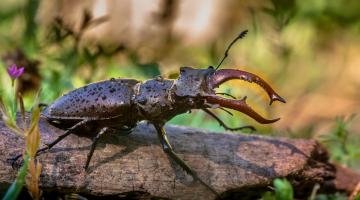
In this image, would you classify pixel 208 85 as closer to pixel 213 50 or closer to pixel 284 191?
pixel 284 191

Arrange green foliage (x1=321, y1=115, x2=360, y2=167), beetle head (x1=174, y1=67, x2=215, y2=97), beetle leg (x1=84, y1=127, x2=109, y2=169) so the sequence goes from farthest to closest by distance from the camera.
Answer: green foliage (x1=321, y1=115, x2=360, y2=167) < beetle head (x1=174, y1=67, x2=215, y2=97) < beetle leg (x1=84, y1=127, x2=109, y2=169)

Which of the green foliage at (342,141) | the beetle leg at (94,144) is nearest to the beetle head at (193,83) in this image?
the beetle leg at (94,144)

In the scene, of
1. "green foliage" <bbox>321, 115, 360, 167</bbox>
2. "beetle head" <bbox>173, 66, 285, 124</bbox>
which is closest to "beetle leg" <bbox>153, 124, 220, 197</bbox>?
"beetle head" <bbox>173, 66, 285, 124</bbox>

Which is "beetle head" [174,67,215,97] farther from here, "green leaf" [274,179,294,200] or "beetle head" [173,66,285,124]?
"green leaf" [274,179,294,200]

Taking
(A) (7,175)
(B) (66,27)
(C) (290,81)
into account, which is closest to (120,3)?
(C) (290,81)

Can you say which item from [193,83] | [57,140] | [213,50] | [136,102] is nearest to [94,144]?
[57,140]

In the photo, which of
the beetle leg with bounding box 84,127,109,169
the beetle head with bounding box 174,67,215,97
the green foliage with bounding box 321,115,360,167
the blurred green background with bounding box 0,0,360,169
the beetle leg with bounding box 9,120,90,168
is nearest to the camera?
the beetle leg with bounding box 9,120,90,168

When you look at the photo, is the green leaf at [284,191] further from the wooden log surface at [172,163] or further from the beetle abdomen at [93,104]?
the beetle abdomen at [93,104]
